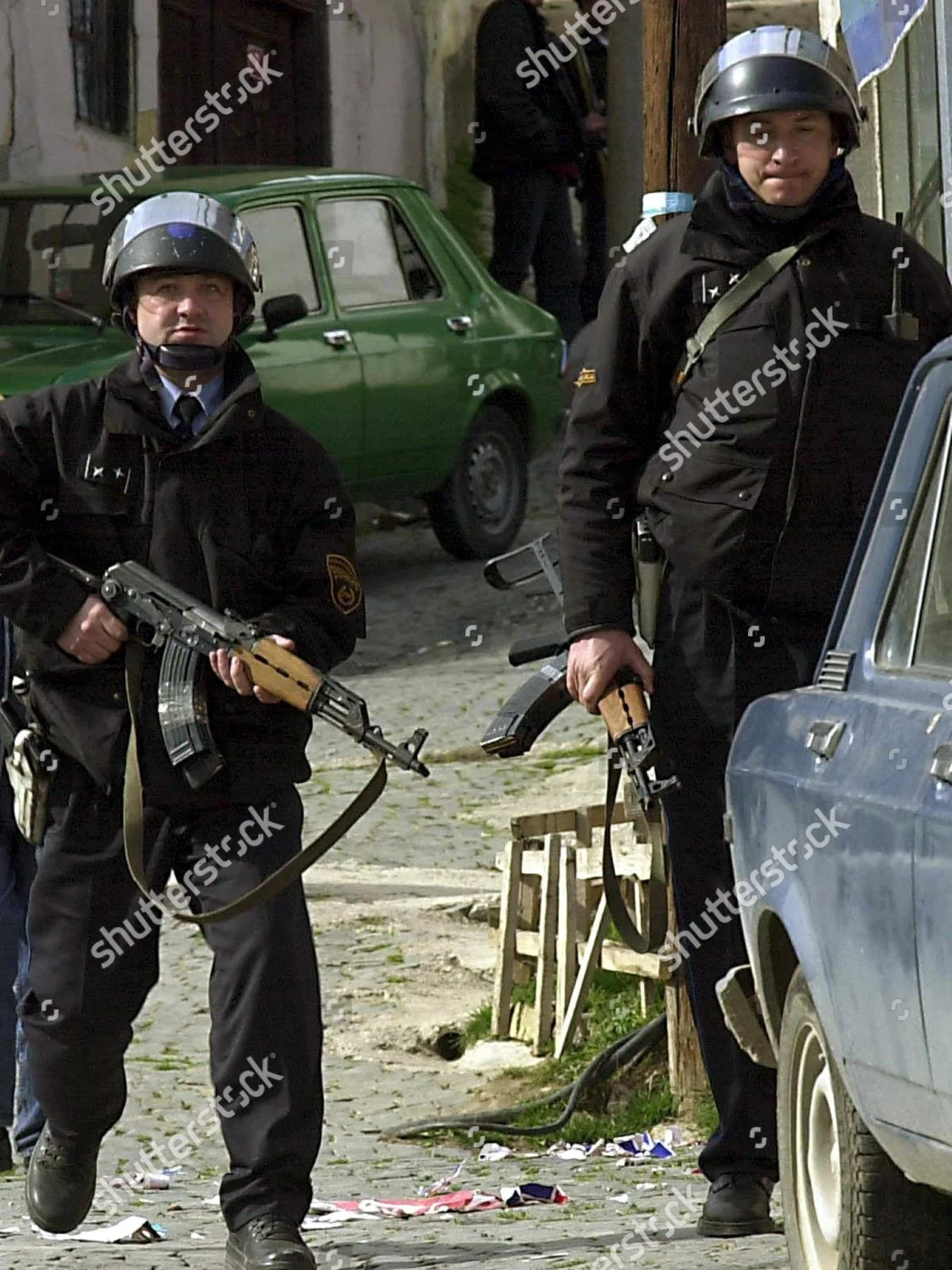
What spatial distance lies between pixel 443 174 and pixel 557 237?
15.5 feet

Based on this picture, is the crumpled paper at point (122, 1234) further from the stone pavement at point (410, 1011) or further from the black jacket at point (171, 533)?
the black jacket at point (171, 533)

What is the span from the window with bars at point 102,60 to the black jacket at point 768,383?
1186 cm

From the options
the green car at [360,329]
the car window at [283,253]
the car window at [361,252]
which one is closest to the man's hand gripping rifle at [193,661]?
the green car at [360,329]

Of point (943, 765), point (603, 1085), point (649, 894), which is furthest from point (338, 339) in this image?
point (943, 765)

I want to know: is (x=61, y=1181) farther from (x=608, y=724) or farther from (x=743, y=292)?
(x=743, y=292)

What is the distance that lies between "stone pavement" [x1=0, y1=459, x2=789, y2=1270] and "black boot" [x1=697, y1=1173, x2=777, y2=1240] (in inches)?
1.2

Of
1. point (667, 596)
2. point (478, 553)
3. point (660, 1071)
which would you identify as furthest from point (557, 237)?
point (667, 596)

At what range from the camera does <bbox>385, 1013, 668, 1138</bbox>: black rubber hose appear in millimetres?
7281

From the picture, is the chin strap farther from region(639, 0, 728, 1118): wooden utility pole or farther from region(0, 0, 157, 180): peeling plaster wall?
region(0, 0, 157, 180): peeling plaster wall

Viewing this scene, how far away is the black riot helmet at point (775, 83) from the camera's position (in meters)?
5.17

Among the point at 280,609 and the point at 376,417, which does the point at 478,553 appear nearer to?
the point at 376,417

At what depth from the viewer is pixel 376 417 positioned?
13.3 m

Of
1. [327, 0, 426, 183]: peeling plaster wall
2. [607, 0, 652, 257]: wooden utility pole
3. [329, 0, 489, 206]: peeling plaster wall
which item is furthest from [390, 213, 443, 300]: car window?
[329, 0, 489, 206]: peeling plaster wall

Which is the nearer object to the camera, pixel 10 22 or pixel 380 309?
pixel 380 309
